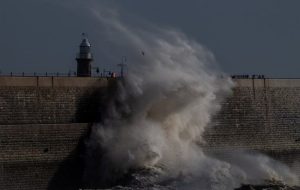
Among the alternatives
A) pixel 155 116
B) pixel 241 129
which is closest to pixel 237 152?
pixel 241 129

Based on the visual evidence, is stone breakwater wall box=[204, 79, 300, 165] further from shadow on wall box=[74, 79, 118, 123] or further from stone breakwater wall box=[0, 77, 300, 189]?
shadow on wall box=[74, 79, 118, 123]

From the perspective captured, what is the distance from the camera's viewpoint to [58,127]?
840 inches

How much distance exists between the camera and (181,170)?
2220cm

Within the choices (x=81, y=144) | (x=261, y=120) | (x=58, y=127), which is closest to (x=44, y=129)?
(x=58, y=127)

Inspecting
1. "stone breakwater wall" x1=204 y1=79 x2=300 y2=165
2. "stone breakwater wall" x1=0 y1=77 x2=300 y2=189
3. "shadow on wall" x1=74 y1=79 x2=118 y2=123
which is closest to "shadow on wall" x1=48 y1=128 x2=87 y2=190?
"stone breakwater wall" x1=0 y1=77 x2=300 y2=189

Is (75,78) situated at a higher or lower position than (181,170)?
higher

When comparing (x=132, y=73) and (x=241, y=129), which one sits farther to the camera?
(x=241, y=129)

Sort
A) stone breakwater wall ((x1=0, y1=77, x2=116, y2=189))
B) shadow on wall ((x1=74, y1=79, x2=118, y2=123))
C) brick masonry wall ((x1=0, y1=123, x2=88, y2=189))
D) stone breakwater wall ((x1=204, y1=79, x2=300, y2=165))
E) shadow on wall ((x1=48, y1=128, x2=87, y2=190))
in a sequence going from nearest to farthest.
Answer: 1. brick masonry wall ((x1=0, y1=123, x2=88, y2=189))
2. stone breakwater wall ((x1=0, y1=77, x2=116, y2=189))
3. shadow on wall ((x1=48, y1=128, x2=87, y2=190))
4. shadow on wall ((x1=74, y1=79, x2=118, y2=123))
5. stone breakwater wall ((x1=204, y1=79, x2=300, y2=165))

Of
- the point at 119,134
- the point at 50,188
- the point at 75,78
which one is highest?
the point at 75,78

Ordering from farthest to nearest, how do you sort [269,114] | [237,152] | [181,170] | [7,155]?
[269,114]
[237,152]
[181,170]
[7,155]

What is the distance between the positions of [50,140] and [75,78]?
7.56 feet

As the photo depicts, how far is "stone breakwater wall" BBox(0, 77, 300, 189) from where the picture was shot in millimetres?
20594

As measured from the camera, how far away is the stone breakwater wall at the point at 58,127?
67.6ft

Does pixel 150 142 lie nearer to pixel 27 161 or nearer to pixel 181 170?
pixel 181 170
